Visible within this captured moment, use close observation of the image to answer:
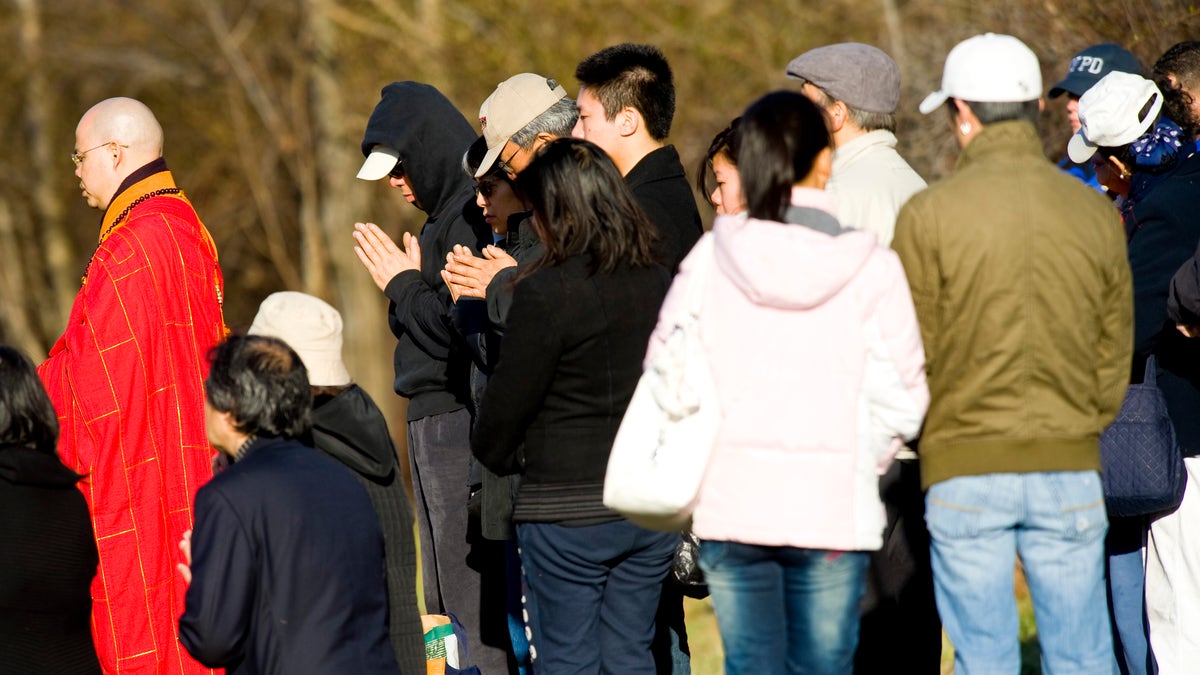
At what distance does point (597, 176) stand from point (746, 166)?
0.65 meters

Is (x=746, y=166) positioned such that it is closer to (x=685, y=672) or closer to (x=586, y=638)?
(x=586, y=638)

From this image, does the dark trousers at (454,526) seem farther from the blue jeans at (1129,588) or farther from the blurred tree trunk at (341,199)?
the blurred tree trunk at (341,199)

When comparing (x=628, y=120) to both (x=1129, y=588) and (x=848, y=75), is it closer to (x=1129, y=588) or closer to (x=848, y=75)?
(x=848, y=75)

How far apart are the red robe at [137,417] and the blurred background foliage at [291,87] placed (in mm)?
6497

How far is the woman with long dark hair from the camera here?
3.99 metres

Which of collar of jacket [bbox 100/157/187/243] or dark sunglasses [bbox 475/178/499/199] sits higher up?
collar of jacket [bbox 100/157/187/243]

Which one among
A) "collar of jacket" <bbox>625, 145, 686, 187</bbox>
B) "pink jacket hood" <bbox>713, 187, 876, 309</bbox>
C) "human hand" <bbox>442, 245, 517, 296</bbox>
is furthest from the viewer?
"collar of jacket" <bbox>625, 145, 686, 187</bbox>

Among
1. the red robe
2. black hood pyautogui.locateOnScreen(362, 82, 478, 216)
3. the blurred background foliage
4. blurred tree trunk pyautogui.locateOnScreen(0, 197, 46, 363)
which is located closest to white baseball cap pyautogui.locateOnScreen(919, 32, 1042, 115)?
black hood pyautogui.locateOnScreen(362, 82, 478, 216)

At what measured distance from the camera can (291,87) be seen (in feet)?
60.1

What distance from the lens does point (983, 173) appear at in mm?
3666

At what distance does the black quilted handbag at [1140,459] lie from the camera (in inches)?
172

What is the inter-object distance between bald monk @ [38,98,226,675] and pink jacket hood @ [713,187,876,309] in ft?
8.25

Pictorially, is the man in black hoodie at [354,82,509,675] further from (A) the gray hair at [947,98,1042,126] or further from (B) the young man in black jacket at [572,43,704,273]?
(A) the gray hair at [947,98,1042,126]

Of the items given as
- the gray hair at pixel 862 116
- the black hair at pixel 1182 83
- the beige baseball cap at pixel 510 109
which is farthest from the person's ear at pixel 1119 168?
the beige baseball cap at pixel 510 109
